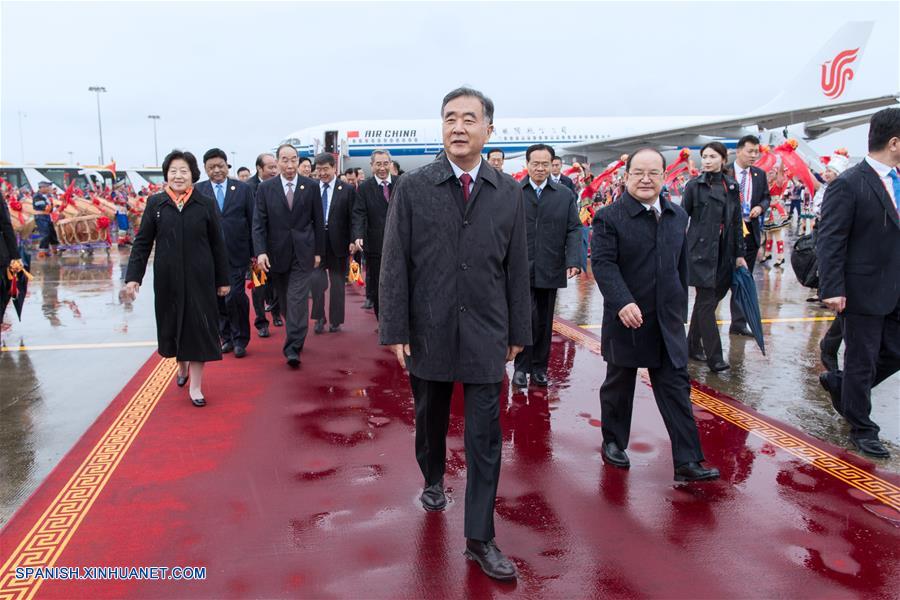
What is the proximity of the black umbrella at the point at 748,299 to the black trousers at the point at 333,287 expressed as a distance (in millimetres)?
3740

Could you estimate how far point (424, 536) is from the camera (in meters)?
2.71

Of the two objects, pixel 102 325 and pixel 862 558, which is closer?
pixel 862 558

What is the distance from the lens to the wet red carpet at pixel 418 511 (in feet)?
7.84

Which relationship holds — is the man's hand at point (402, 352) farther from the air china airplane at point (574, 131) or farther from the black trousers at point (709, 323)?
Answer: the air china airplane at point (574, 131)

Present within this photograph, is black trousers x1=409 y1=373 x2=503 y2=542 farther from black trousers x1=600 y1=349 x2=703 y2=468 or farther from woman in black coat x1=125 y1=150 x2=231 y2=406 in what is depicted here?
woman in black coat x1=125 y1=150 x2=231 y2=406

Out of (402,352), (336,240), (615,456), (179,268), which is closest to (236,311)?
(336,240)

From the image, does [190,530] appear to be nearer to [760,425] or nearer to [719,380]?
[760,425]

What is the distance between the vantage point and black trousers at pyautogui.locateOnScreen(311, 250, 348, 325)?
20.9ft

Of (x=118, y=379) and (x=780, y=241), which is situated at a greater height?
(x=780, y=241)

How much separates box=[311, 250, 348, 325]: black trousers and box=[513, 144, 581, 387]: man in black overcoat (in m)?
2.48

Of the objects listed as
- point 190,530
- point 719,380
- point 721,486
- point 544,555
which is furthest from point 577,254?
point 190,530

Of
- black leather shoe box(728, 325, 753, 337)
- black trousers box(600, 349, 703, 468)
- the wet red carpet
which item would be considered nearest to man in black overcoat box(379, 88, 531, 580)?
the wet red carpet

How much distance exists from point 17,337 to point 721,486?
678 cm

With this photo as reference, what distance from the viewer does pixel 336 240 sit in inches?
256
